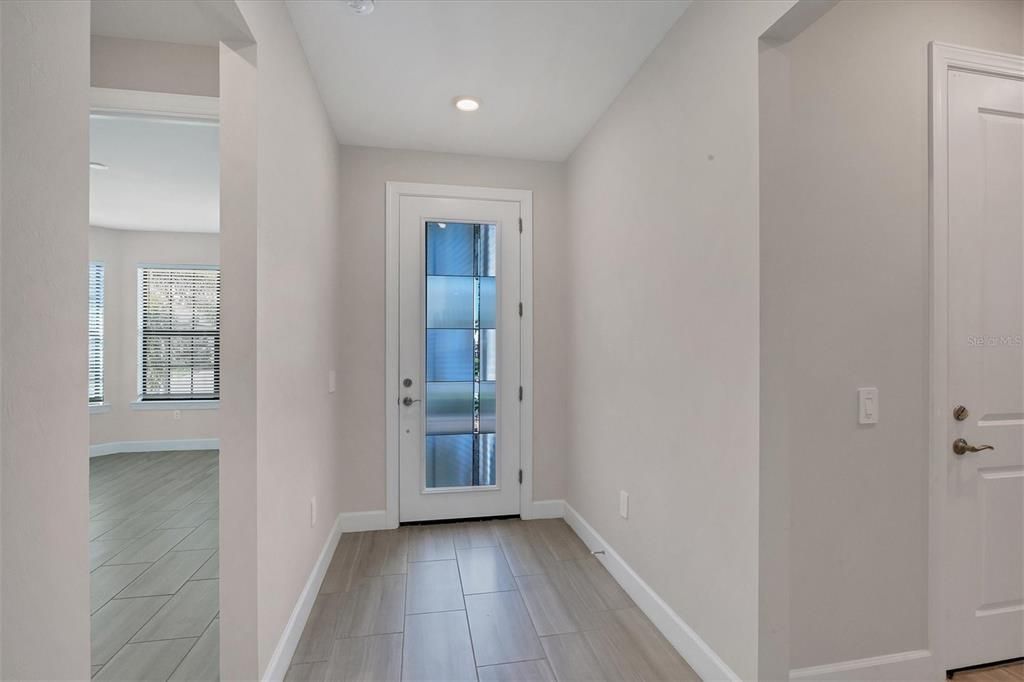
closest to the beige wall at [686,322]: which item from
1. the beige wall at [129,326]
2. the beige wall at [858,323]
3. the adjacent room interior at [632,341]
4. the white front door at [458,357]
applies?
the adjacent room interior at [632,341]

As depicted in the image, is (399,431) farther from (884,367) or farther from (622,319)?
(884,367)

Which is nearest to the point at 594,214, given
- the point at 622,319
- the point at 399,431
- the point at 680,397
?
the point at 622,319

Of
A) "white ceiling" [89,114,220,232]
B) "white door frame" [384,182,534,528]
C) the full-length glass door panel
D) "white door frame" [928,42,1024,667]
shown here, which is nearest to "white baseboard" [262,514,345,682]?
"white door frame" [384,182,534,528]

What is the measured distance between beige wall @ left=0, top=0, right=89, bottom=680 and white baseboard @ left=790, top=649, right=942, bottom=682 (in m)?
Answer: 2.03

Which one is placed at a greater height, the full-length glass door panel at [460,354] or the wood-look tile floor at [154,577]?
the full-length glass door panel at [460,354]

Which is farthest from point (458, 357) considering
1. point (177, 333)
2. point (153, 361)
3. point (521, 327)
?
point (153, 361)

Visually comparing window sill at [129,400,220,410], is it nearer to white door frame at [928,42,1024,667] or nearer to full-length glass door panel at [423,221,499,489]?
full-length glass door panel at [423,221,499,489]

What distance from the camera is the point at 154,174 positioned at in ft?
12.5

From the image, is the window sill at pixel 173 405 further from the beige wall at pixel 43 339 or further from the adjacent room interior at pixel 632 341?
the beige wall at pixel 43 339

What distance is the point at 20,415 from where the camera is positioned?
0.62 meters

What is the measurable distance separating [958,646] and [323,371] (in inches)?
119

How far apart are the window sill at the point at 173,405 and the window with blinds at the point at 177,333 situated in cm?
6

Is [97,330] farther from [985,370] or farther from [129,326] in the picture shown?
[985,370]

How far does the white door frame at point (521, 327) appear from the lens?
3.26 m
